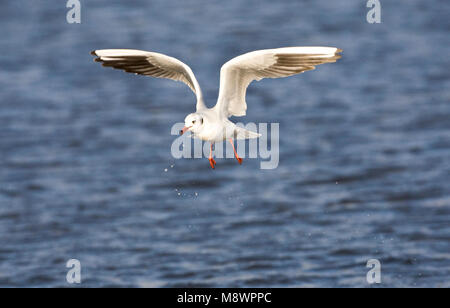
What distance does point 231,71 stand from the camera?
766 centimetres

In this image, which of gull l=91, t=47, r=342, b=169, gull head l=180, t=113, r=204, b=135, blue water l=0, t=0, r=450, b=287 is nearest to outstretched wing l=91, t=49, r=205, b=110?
gull l=91, t=47, r=342, b=169

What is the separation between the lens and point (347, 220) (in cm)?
A: 1305

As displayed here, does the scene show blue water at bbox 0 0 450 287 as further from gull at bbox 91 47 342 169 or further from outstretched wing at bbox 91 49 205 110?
gull at bbox 91 47 342 169

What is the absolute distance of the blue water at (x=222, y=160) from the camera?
1209 centimetres

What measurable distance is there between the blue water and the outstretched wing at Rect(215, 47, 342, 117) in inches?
157

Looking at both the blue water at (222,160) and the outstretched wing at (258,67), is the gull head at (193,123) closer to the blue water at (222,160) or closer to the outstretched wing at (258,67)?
the outstretched wing at (258,67)

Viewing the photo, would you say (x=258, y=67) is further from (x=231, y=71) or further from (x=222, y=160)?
(x=222, y=160)

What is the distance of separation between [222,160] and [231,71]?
25.6 ft

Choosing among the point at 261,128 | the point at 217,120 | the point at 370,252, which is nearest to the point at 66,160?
the point at 261,128

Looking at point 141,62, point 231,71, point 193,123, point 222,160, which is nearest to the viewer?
point 193,123

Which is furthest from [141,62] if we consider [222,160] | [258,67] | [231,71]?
[222,160]

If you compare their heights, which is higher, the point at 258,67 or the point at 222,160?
the point at 222,160

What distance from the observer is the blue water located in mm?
12086

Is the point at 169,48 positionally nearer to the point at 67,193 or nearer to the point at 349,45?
the point at 349,45
